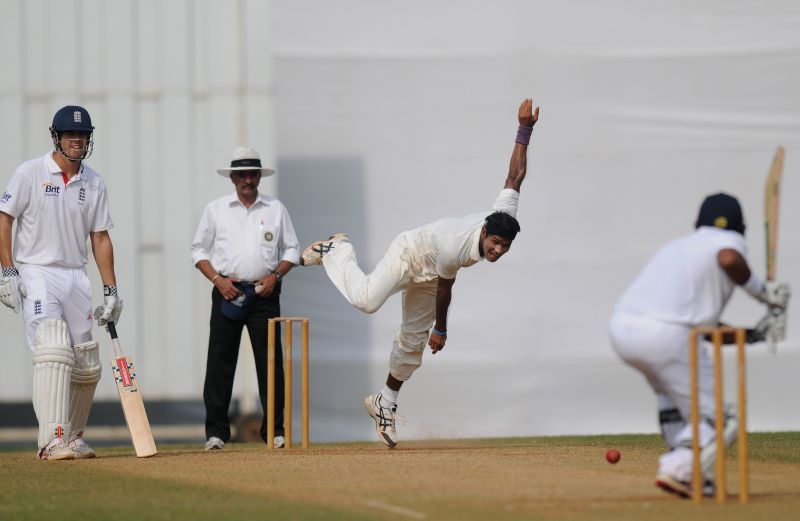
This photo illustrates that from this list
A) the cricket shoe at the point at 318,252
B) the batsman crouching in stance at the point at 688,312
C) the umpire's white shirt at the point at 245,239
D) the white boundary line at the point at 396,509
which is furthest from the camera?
the umpire's white shirt at the point at 245,239

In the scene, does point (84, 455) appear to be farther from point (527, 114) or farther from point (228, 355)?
point (527, 114)

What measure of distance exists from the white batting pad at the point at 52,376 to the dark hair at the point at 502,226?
6.23 ft

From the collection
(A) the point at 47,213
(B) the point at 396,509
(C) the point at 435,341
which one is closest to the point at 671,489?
(B) the point at 396,509

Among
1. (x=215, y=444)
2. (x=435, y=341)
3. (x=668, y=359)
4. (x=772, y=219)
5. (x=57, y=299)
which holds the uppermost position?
(x=772, y=219)

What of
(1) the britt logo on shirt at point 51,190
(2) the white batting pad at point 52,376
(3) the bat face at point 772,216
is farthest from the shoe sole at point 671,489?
(1) the britt logo on shirt at point 51,190

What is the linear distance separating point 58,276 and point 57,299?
107 millimetres

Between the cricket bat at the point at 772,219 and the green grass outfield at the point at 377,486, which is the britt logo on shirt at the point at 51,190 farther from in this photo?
the cricket bat at the point at 772,219

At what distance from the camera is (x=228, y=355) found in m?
7.32

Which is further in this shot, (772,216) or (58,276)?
(58,276)

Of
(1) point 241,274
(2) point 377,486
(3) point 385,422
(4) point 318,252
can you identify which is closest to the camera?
(2) point 377,486

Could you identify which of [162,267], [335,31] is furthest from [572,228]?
[162,267]

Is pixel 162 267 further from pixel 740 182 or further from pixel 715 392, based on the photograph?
pixel 715 392

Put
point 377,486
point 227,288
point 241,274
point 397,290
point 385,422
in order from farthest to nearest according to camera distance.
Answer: point 241,274 < point 227,288 < point 385,422 < point 397,290 < point 377,486

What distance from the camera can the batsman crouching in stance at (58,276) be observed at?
5.98m
